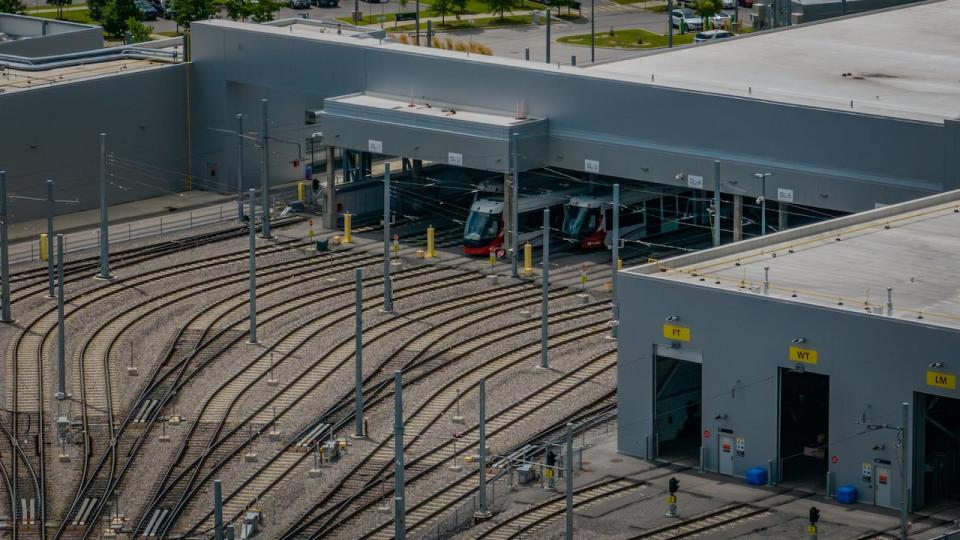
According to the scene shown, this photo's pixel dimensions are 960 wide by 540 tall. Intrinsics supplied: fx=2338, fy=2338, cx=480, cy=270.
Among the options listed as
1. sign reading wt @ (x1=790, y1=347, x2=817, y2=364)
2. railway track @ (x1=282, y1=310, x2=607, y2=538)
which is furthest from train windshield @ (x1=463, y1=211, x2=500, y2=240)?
sign reading wt @ (x1=790, y1=347, x2=817, y2=364)

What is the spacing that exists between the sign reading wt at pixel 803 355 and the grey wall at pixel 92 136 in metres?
38.0

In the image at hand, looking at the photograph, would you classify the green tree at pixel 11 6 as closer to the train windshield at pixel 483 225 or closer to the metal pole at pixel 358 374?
the train windshield at pixel 483 225

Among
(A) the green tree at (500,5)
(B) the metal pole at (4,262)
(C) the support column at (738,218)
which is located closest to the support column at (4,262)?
(B) the metal pole at (4,262)

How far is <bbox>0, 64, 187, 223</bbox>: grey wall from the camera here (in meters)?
Answer: 87.8

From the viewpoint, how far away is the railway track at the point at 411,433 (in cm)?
5938

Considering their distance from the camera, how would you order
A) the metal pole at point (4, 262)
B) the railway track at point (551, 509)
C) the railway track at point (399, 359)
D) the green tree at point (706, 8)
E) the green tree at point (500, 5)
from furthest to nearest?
the green tree at point (500, 5)
the green tree at point (706, 8)
the metal pole at point (4, 262)
the railway track at point (399, 359)
the railway track at point (551, 509)

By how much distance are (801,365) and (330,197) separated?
31550mm

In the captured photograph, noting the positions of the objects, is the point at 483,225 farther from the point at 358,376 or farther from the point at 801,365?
the point at 801,365

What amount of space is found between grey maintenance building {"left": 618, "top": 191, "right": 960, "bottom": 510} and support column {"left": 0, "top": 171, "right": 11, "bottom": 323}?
2130cm

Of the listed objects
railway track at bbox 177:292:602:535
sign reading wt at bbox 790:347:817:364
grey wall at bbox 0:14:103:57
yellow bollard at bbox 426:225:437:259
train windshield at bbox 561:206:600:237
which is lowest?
railway track at bbox 177:292:602:535

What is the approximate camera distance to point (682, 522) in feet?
190

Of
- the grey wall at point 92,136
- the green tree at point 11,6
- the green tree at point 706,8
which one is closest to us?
the grey wall at point 92,136

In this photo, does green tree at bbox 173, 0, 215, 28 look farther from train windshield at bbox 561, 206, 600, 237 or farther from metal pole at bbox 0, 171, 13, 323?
metal pole at bbox 0, 171, 13, 323

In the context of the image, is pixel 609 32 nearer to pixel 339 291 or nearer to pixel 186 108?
pixel 186 108
